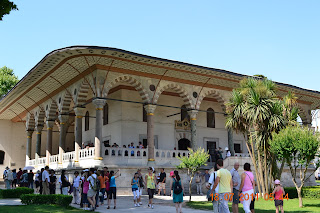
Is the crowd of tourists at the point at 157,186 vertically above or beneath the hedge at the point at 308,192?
above

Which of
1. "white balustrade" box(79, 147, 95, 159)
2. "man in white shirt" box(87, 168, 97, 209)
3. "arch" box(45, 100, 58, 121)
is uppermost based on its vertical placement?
"arch" box(45, 100, 58, 121)

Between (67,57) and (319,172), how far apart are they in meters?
40.9

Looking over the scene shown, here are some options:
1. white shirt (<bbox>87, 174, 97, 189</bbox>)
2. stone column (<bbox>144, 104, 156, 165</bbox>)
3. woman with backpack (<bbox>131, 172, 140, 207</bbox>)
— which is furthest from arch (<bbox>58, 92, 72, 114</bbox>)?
white shirt (<bbox>87, 174, 97, 189</bbox>)

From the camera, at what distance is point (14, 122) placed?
99.9 ft

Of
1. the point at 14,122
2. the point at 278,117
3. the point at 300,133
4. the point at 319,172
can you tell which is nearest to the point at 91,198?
the point at 300,133

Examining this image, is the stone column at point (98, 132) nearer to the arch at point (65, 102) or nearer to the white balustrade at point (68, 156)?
the white balustrade at point (68, 156)

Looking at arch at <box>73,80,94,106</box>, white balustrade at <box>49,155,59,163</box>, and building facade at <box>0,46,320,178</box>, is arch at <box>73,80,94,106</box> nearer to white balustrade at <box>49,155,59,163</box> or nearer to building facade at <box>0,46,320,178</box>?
building facade at <box>0,46,320,178</box>

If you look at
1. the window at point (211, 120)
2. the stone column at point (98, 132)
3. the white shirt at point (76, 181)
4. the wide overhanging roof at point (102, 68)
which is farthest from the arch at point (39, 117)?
the white shirt at point (76, 181)

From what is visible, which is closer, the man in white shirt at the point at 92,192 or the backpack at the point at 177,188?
the backpack at the point at 177,188

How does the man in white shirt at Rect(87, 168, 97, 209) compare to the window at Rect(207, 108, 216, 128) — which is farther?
the window at Rect(207, 108, 216, 128)

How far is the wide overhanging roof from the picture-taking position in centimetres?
1658

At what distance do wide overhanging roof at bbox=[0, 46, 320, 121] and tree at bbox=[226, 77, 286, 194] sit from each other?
3652 millimetres

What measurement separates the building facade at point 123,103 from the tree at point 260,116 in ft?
12.1

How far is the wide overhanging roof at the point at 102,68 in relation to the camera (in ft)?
54.4
